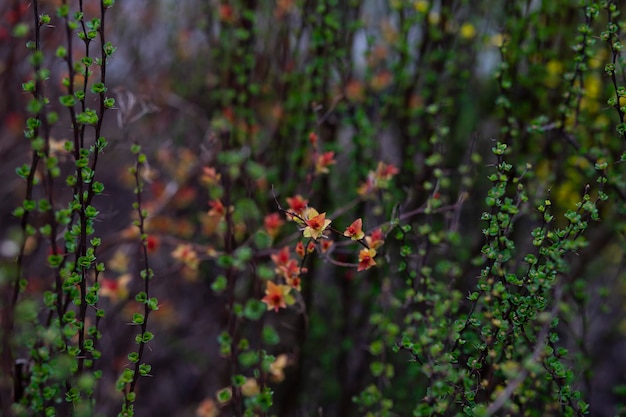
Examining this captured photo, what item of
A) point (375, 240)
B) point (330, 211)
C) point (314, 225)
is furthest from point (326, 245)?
point (330, 211)

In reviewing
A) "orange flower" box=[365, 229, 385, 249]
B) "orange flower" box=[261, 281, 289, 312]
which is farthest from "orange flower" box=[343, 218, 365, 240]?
"orange flower" box=[261, 281, 289, 312]

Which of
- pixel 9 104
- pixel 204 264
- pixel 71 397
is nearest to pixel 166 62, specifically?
pixel 9 104

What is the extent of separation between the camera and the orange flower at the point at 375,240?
4.98ft

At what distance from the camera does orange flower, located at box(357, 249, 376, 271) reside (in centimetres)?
145

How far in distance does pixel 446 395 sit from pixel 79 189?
1.13 m

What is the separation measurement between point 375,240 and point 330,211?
42.0 inches

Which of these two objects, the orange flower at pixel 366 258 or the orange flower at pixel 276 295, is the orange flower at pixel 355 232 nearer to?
the orange flower at pixel 366 258

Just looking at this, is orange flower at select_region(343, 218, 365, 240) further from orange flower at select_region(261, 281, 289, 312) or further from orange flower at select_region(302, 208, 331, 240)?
orange flower at select_region(261, 281, 289, 312)

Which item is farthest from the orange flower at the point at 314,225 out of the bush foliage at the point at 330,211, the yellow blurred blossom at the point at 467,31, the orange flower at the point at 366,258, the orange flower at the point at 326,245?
the yellow blurred blossom at the point at 467,31

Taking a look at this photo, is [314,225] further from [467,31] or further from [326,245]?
[467,31]

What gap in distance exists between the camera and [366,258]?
1465mm

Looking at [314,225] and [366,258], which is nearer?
[314,225]

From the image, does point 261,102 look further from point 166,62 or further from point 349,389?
point 349,389

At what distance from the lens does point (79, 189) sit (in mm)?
1394
